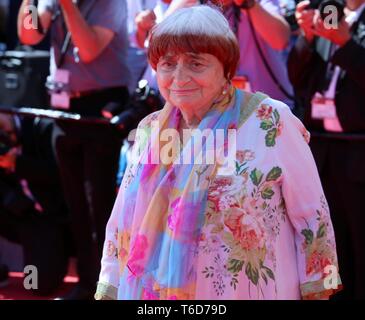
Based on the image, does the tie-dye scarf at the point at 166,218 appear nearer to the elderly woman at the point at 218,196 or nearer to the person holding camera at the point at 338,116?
the elderly woman at the point at 218,196

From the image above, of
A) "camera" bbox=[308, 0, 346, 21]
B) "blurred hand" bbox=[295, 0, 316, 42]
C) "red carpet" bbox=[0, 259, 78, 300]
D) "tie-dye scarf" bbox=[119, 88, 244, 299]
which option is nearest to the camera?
"tie-dye scarf" bbox=[119, 88, 244, 299]

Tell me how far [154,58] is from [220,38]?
0.21 m

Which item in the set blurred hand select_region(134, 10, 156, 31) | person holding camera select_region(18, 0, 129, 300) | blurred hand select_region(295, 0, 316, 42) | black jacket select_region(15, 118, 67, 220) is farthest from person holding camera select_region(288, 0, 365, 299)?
black jacket select_region(15, 118, 67, 220)

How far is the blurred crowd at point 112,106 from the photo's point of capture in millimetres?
3904

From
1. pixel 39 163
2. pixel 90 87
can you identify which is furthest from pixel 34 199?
pixel 90 87

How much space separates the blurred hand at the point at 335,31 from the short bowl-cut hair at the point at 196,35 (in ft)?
4.31

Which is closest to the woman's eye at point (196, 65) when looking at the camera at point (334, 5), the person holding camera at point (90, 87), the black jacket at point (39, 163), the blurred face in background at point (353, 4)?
the camera at point (334, 5)

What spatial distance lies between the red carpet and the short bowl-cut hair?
2.73 m

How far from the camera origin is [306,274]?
248cm

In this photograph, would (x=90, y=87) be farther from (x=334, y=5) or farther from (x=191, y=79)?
(x=191, y=79)

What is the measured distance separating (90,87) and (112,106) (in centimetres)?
18

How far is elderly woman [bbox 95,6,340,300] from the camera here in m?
2.40

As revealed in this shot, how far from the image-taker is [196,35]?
2.40 metres

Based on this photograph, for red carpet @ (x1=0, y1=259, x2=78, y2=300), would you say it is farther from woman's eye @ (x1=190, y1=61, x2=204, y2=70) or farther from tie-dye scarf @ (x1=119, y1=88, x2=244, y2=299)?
woman's eye @ (x1=190, y1=61, x2=204, y2=70)
